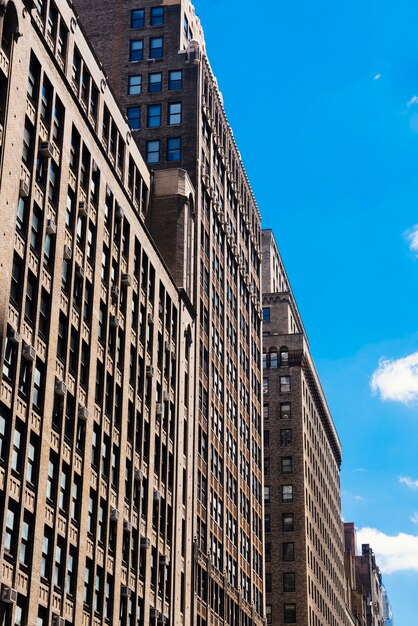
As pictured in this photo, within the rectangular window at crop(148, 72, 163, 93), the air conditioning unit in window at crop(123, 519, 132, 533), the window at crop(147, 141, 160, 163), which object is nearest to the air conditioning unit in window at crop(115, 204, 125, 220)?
the air conditioning unit in window at crop(123, 519, 132, 533)

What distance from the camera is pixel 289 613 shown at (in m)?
121

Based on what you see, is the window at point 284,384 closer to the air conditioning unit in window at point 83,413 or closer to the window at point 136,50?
the window at point 136,50

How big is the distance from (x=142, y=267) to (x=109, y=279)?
25.6 ft

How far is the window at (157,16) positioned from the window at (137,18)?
32.1 inches

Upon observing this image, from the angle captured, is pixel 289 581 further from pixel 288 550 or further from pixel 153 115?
pixel 153 115

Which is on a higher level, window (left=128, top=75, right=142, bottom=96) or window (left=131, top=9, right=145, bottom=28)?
window (left=131, top=9, right=145, bottom=28)

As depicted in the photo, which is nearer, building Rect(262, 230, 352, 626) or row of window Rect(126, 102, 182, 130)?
row of window Rect(126, 102, 182, 130)

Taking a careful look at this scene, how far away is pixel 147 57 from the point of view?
92.7m

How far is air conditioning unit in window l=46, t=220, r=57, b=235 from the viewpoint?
51344 mm

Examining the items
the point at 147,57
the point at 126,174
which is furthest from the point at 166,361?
the point at 147,57

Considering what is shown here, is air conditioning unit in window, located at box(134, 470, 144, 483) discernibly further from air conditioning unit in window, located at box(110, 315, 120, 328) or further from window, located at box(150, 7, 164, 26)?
window, located at box(150, 7, 164, 26)

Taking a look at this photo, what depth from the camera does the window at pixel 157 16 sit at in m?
93.9

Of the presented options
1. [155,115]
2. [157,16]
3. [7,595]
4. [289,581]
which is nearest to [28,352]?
[7,595]

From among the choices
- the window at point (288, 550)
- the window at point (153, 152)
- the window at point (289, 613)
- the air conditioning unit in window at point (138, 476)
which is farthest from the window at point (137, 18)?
the window at point (289, 613)
